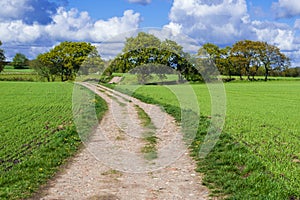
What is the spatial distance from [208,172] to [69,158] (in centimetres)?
453

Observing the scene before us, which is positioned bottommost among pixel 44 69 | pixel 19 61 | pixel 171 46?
pixel 171 46

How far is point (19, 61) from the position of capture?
138 metres

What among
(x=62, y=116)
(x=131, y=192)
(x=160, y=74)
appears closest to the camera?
(x=131, y=192)

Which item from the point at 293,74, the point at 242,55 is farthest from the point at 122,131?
the point at 293,74

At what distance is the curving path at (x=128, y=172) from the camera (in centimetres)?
833

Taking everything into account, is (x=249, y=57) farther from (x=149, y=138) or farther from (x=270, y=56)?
(x=149, y=138)

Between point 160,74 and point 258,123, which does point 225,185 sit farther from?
point 160,74

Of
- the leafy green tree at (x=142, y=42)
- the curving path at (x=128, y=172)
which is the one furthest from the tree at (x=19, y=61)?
the curving path at (x=128, y=172)

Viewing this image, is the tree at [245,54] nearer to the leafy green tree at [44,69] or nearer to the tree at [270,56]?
the tree at [270,56]

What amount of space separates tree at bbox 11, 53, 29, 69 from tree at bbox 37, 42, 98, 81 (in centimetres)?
3004

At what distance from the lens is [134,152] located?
12531 mm

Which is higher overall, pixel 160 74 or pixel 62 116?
pixel 160 74

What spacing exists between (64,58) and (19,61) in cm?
5084

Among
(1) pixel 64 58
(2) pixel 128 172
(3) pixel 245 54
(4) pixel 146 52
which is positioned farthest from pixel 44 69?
(2) pixel 128 172
